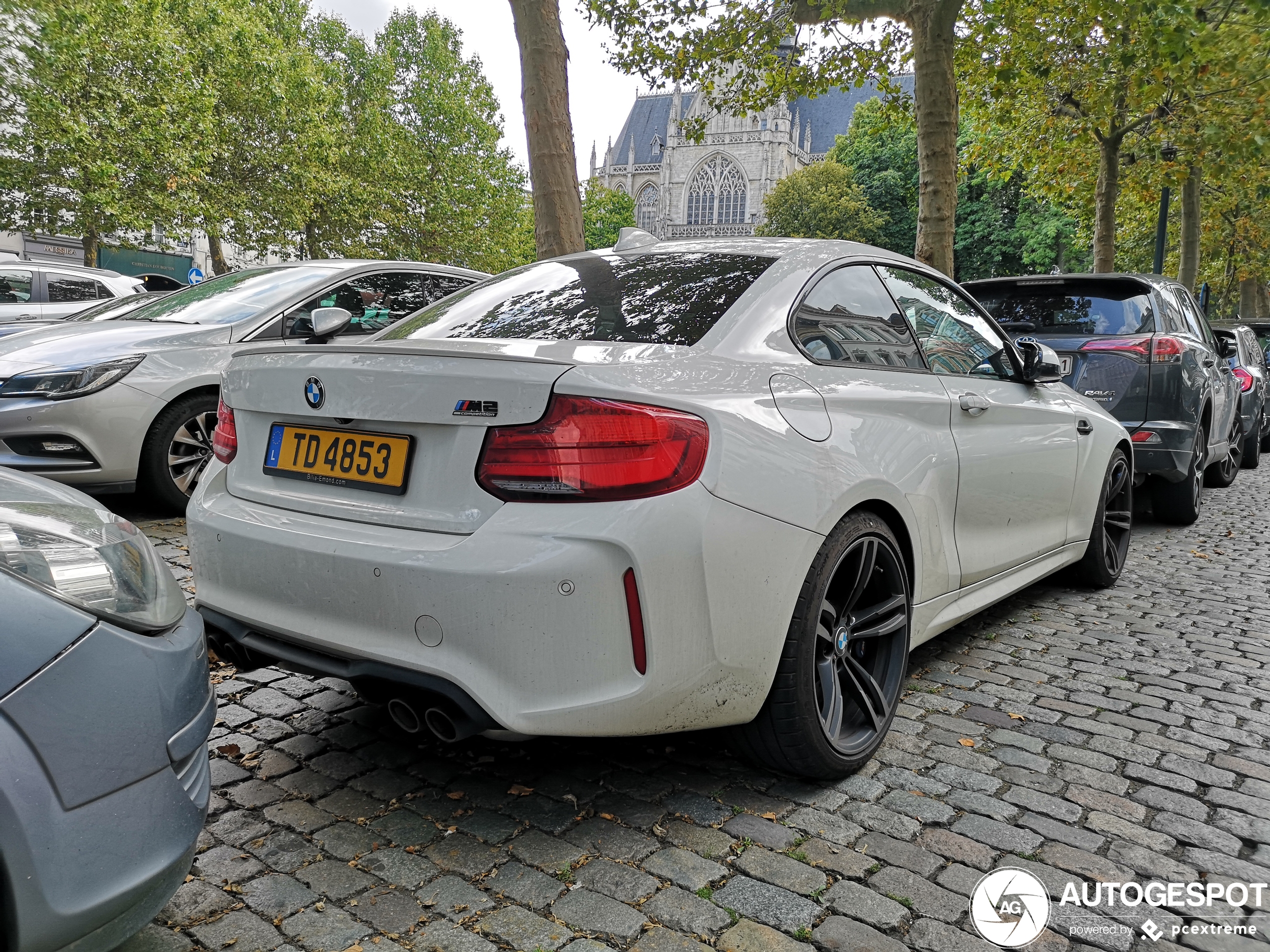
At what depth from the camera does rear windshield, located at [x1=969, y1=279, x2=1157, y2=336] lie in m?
7.04

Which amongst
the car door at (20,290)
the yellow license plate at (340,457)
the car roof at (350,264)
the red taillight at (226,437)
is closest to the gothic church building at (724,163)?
the car door at (20,290)

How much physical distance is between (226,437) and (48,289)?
39.3 ft

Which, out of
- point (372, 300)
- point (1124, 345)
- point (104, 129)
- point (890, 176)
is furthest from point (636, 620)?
point (890, 176)

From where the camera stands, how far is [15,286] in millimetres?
12719

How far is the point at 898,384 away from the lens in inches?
130

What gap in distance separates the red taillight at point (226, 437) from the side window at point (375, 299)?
337cm

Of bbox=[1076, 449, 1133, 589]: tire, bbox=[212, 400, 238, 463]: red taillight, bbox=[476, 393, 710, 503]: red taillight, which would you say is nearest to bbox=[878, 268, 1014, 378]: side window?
bbox=[1076, 449, 1133, 589]: tire

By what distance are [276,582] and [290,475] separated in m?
0.31

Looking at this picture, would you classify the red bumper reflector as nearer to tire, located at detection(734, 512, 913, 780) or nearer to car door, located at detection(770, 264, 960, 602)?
tire, located at detection(734, 512, 913, 780)

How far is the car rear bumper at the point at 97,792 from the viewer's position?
1.51 meters

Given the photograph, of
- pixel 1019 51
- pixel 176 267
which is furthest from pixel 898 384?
pixel 176 267

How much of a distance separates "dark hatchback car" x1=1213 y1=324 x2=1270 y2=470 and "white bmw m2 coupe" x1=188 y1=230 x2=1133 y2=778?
30.4 ft

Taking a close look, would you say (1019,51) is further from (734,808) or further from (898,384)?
(734,808)

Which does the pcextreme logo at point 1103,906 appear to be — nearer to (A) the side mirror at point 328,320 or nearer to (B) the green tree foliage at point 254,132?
(A) the side mirror at point 328,320
